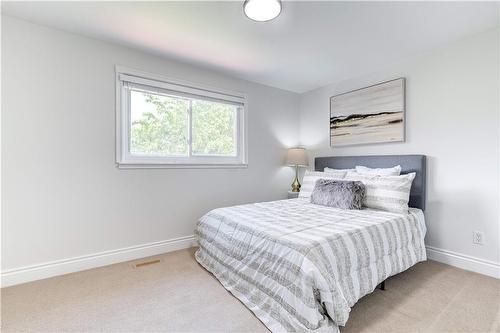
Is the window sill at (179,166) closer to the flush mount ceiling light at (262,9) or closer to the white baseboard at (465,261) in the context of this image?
the flush mount ceiling light at (262,9)

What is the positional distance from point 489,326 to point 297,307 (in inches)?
49.0

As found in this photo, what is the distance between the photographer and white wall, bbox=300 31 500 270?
2288 millimetres

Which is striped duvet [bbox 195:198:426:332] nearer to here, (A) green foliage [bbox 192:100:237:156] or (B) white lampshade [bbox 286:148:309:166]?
(A) green foliage [bbox 192:100:237:156]

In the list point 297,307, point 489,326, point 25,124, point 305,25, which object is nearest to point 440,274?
point 489,326

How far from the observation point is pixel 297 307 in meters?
1.42

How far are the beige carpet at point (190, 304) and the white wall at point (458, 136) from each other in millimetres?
461

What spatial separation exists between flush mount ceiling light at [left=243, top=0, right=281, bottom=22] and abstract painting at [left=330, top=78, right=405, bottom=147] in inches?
72.3

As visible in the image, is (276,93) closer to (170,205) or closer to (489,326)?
(170,205)

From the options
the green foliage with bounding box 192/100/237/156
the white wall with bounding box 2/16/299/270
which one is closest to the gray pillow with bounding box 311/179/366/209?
the green foliage with bounding box 192/100/237/156

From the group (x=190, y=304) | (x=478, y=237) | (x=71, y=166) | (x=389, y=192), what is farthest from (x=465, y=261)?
(x=71, y=166)

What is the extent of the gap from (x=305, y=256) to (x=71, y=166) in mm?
2265

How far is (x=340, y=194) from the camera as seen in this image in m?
2.56

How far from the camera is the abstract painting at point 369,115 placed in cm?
A: 292

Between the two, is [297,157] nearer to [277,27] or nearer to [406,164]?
[406,164]
